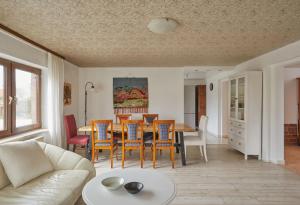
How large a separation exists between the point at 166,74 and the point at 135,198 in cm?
435

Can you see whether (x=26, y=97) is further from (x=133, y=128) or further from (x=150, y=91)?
(x=150, y=91)

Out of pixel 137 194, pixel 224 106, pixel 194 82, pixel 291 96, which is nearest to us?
pixel 137 194

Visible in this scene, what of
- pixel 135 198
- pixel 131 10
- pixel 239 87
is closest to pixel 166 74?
pixel 239 87

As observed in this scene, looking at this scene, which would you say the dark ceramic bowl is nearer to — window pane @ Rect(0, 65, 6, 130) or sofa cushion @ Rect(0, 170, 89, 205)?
sofa cushion @ Rect(0, 170, 89, 205)

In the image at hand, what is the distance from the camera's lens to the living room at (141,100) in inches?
76.1

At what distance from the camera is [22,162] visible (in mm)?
1993

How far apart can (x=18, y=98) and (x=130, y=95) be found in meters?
2.79

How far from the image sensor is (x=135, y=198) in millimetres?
1446

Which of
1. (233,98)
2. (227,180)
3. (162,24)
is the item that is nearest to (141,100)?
(233,98)

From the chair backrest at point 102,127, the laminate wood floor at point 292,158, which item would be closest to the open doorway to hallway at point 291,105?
the laminate wood floor at point 292,158

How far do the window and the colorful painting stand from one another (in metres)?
2.11

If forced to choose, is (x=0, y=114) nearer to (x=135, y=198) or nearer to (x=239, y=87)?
(x=135, y=198)

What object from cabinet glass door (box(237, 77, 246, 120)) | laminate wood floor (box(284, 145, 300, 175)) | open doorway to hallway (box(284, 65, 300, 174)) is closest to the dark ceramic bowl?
laminate wood floor (box(284, 145, 300, 175))

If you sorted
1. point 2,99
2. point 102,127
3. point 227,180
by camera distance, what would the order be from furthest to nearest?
point 102,127 → point 227,180 → point 2,99
